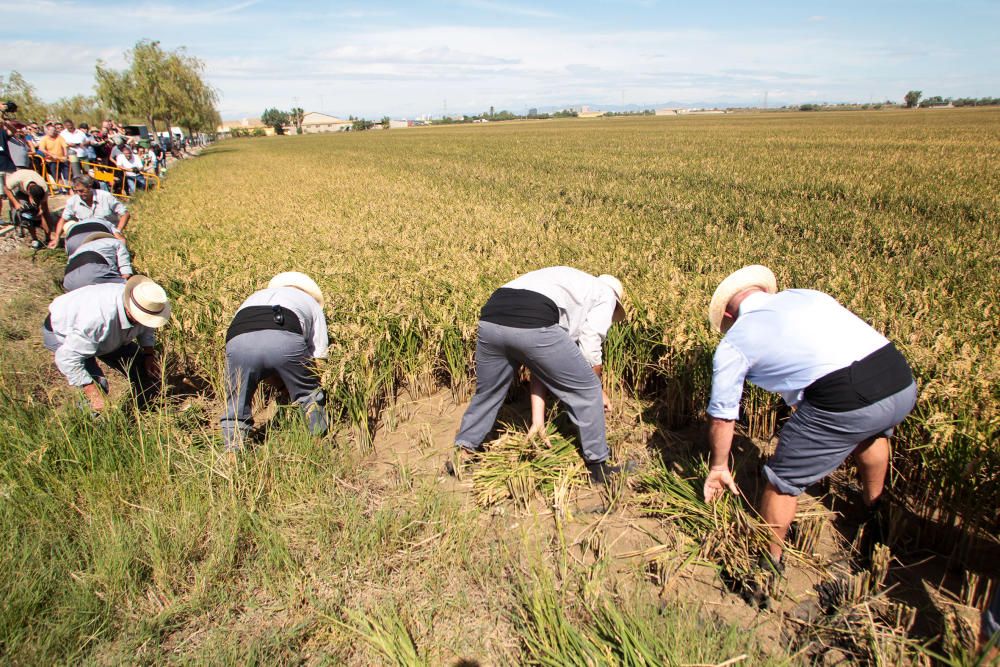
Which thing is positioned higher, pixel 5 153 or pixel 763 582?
pixel 5 153

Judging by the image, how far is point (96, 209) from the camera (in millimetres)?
7844

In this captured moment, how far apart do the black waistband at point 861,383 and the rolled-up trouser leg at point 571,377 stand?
1280 mm

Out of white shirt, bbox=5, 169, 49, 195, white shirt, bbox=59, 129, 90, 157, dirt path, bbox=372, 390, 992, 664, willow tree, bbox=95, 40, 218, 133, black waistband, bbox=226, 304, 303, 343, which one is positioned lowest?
dirt path, bbox=372, 390, 992, 664

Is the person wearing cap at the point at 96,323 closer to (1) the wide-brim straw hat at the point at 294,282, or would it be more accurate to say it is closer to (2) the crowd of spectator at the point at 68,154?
(1) the wide-brim straw hat at the point at 294,282

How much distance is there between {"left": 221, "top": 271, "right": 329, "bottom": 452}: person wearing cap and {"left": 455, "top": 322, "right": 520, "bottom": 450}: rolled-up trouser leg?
1.07 meters

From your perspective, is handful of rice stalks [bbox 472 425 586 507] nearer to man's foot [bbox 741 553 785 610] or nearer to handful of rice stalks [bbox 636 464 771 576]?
handful of rice stalks [bbox 636 464 771 576]

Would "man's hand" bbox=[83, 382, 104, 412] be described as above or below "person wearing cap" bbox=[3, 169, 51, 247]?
below

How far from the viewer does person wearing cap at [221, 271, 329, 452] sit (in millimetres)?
3705

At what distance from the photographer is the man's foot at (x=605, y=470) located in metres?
3.60

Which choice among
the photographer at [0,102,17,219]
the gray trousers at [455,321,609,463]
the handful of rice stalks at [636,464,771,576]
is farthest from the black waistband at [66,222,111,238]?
the handful of rice stalks at [636,464,771,576]

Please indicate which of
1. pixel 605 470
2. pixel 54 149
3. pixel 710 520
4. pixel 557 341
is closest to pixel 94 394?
pixel 557 341

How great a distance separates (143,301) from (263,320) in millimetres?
1163

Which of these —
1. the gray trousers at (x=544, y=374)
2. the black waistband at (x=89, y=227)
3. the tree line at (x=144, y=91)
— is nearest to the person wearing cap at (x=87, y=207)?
the black waistband at (x=89, y=227)

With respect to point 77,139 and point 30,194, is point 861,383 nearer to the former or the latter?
point 30,194
